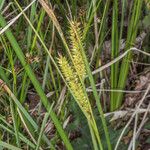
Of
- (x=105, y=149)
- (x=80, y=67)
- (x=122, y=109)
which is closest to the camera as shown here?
(x=80, y=67)

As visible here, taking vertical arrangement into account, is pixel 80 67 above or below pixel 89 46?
above

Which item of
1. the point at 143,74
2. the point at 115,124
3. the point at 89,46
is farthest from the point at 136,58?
the point at 115,124

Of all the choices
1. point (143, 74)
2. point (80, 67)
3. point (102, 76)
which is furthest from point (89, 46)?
point (80, 67)

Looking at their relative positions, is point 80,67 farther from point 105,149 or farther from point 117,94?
point 117,94

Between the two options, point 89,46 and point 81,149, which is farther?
point 89,46

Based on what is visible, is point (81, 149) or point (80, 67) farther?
point (81, 149)

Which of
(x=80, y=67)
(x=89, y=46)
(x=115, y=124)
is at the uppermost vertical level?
(x=80, y=67)

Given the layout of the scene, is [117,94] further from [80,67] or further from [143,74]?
[80,67]

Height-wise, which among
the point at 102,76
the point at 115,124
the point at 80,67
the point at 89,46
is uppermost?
the point at 80,67

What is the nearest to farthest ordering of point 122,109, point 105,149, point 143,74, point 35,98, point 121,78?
point 105,149
point 121,78
point 122,109
point 143,74
point 35,98
